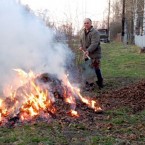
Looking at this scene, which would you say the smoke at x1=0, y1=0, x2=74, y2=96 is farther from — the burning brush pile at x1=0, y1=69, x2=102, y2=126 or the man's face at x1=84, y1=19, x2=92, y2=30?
the man's face at x1=84, y1=19, x2=92, y2=30

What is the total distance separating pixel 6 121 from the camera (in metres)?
7.32

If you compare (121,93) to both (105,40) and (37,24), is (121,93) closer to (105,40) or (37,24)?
(37,24)

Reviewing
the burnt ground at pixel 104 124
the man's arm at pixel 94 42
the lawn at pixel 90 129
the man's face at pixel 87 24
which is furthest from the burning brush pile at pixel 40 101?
the man's face at pixel 87 24

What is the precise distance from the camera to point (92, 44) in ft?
36.7

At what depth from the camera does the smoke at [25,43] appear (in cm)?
843

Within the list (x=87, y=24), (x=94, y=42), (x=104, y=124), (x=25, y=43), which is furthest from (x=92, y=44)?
(x=104, y=124)

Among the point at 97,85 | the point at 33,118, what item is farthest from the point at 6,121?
the point at 97,85

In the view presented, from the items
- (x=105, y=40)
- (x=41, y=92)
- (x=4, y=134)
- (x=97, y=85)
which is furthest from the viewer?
(x=105, y=40)

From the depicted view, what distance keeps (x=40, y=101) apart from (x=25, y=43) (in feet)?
4.80

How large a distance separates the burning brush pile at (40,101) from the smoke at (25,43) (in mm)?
313

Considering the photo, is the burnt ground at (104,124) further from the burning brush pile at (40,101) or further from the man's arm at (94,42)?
the man's arm at (94,42)

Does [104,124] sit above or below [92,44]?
below

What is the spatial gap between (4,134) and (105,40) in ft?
141

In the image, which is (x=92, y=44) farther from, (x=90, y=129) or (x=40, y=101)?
(x=90, y=129)
